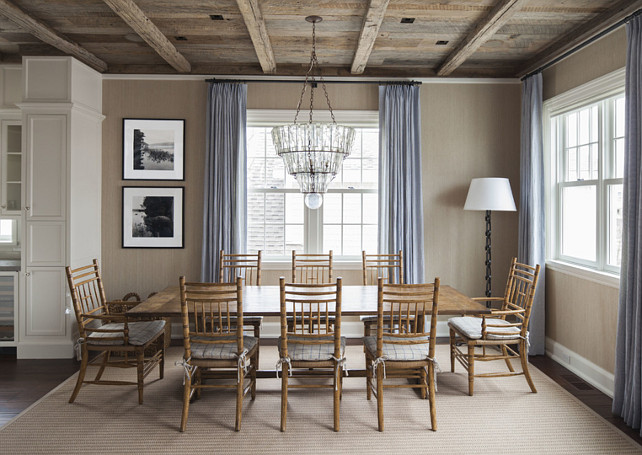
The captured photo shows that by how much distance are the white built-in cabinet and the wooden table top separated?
1.34 metres

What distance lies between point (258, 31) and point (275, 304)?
223cm

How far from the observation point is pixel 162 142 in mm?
5188

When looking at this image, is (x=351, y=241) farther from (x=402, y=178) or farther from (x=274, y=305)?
(x=274, y=305)

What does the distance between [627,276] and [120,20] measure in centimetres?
437

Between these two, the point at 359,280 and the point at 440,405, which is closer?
the point at 440,405

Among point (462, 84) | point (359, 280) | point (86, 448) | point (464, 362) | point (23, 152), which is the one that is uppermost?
point (462, 84)

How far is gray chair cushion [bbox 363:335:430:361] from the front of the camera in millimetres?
3148

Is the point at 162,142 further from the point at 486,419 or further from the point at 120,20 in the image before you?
the point at 486,419

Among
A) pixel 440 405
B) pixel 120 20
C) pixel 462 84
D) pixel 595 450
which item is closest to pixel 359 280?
pixel 440 405

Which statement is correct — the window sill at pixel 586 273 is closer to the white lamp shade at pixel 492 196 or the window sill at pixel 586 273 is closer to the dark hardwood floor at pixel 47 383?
the white lamp shade at pixel 492 196

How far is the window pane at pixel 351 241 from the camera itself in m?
5.41

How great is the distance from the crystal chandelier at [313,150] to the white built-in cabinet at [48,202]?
2504 millimetres

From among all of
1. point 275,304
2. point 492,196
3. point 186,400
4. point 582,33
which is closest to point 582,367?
point 492,196

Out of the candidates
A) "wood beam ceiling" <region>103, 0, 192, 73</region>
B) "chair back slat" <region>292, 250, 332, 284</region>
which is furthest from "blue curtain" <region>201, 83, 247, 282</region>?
"chair back slat" <region>292, 250, 332, 284</region>
